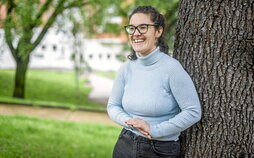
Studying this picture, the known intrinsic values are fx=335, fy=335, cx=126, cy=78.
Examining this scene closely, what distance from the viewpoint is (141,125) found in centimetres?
239

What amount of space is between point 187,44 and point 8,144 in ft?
12.1

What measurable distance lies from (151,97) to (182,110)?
244 millimetres

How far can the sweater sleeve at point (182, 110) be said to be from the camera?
2.38 m

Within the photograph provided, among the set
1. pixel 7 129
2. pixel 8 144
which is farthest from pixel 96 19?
pixel 8 144

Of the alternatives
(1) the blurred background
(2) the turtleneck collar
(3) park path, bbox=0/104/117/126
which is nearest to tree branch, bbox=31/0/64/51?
(1) the blurred background

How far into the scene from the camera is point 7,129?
6.62 metres

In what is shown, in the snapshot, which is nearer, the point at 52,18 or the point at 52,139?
the point at 52,139

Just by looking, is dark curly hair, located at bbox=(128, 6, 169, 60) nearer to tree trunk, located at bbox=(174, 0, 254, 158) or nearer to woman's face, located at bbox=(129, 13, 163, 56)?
woman's face, located at bbox=(129, 13, 163, 56)

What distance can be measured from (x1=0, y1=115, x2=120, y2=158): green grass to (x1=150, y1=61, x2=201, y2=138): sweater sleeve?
293 cm

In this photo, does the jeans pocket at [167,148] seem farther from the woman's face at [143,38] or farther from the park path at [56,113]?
the park path at [56,113]

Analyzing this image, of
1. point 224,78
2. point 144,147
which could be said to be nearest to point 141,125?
point 144,147

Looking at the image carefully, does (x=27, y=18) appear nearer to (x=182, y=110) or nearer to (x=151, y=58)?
(x=151, y=58)

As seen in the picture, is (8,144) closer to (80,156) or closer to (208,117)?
(80,156)

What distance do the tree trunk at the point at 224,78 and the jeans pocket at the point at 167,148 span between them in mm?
234
